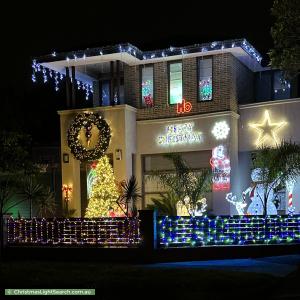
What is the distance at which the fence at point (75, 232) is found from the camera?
15.0 meters

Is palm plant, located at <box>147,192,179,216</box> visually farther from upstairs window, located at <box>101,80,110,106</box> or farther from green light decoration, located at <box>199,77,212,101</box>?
upstairs window, located at <box>101,80,110,106</box>

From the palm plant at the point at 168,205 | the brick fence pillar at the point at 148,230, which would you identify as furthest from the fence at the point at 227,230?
the palm plant at the point at 168,205

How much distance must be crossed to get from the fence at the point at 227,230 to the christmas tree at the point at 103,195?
390 centimetres

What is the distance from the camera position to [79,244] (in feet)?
50.7

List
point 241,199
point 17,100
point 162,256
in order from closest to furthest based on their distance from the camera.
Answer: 1. point 162,256
2. point 241,199
3. point 17,100

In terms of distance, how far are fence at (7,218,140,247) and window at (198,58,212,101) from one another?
7.05 m

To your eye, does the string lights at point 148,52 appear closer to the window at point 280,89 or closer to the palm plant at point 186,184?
the window at point 280,89

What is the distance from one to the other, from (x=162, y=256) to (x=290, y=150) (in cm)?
469

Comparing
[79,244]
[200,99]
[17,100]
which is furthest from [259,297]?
[17,100]

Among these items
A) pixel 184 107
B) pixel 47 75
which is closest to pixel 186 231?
pixel 184 107

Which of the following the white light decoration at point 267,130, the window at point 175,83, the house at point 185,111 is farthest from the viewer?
the window at point 175,83

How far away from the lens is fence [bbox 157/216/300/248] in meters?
14.9

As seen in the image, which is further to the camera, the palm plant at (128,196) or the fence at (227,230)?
the palm plant at (128,196)

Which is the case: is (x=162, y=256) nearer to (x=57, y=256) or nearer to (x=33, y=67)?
(x=57, y=256)
